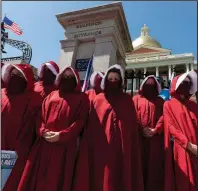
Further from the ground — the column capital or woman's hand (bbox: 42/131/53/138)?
the column capital

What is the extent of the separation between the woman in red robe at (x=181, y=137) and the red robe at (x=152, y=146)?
242mm

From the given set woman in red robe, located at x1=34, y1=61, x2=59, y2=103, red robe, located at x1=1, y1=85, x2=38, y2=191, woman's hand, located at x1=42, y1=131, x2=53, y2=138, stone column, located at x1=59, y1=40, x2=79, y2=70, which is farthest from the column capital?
woman's hand, located at x1=42, y1=131, x2=53, y2=138

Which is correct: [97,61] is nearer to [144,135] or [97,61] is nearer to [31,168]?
[144,135]

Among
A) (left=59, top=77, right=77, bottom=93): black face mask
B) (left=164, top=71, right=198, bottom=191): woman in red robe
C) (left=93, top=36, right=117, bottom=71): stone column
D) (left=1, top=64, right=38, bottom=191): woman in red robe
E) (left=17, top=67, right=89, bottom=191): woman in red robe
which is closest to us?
(left=17, top=67, right=89, bottom=191): woman in red robe

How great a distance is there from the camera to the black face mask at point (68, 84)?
3.80m

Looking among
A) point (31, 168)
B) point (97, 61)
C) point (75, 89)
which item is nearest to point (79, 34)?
point (97, 61)

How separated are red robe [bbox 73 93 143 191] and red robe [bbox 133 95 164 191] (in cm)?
43

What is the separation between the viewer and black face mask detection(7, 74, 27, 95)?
3.91 meters

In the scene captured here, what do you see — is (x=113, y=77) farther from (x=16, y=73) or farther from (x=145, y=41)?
(x=145, y=41)

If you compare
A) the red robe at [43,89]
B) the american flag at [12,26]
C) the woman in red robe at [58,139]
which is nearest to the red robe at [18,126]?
the woman in red robe at [58,139]

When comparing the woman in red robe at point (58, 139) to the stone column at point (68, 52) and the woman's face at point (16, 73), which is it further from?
the stone column at point (68, 52)

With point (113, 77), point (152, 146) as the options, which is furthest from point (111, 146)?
point (113, 77)

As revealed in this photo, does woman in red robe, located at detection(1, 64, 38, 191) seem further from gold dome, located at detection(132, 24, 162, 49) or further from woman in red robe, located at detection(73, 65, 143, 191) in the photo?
gold dome, located at detection(132, 24, 162, 49)

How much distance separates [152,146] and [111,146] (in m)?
0.84
